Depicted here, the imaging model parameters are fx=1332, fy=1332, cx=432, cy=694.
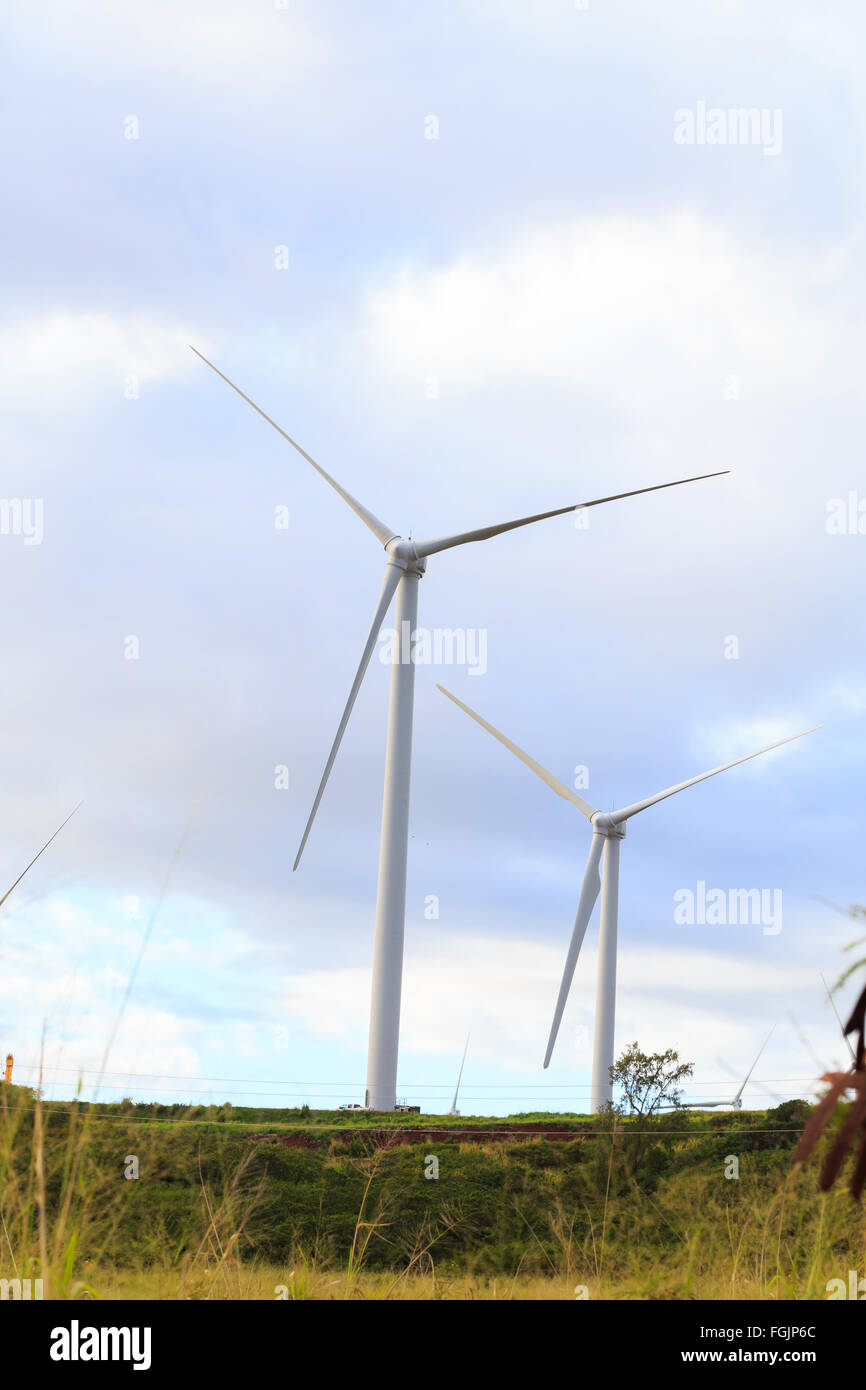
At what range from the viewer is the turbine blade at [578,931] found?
41.0m

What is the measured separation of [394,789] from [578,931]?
23.4 ft

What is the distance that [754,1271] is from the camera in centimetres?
1193

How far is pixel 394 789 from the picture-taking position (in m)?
41.1

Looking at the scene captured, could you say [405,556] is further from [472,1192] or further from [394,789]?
[472,1192]

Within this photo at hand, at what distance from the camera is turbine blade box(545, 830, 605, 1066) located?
4097 cm

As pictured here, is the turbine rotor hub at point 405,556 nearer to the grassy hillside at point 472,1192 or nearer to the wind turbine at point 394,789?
the wind turbine at point 394,789

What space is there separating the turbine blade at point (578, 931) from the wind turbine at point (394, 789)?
5310 mm

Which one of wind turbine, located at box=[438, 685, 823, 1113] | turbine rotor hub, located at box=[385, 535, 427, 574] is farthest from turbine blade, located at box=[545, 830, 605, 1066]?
turbine rotor hub, located at box=[385, 535, 427, 574]

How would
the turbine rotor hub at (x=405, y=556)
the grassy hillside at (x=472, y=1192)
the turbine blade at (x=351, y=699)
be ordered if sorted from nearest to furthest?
the grassy hillside at (x=472, y=1192)
the turbine blade at (x=351, y=699)
the turbine rotor hub at (x=405, y=556)

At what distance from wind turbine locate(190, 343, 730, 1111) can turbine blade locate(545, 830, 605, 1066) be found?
209 inches

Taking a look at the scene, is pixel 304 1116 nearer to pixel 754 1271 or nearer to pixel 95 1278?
pixel 754 1271

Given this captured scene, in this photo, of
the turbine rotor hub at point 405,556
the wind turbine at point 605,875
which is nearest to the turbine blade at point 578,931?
the wind turbine at point 605,875

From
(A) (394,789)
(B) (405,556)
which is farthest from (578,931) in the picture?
(B) (405,556)
